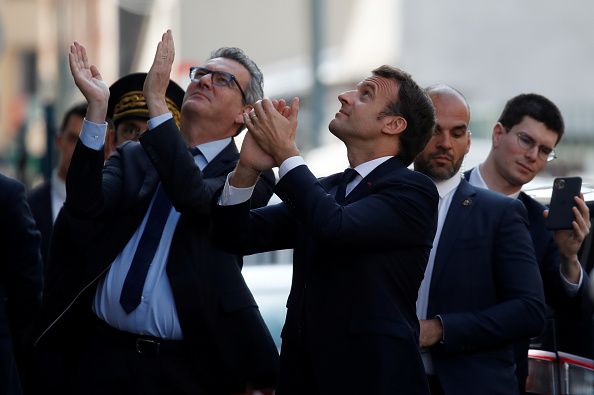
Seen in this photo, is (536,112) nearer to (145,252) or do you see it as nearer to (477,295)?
(477,295)

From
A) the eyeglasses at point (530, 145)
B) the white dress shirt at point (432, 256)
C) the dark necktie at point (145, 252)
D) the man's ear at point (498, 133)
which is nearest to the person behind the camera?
the dark necktie at point (145, 252)

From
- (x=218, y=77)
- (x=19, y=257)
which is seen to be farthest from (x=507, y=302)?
(x=19, y=257)

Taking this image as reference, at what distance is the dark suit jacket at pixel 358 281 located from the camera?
2.95 metres

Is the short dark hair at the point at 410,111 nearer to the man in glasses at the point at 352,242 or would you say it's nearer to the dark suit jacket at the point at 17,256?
the man in glasses at the point at 352,242

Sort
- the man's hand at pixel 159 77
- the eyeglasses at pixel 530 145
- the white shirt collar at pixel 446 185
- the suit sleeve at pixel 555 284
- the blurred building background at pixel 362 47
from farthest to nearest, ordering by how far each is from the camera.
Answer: the blurred building background at pixel 362 47, the eyeglasses at pixel 530 145, the suit sleeve at pixel 555 284, the white shirt collar at pixel 446 185, the man's hand at pixel 159 77

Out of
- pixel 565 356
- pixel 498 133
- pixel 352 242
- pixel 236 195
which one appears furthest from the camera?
pixel 498 133

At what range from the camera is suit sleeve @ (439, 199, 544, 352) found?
3.53 metres

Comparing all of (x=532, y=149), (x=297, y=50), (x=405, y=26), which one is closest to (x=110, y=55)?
(x=297, y=50)

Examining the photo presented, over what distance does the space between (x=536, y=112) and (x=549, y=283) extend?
0.90m

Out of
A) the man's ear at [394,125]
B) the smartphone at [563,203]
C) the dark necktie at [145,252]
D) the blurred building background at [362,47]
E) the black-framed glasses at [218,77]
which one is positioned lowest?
the blurred building background at [362,47]

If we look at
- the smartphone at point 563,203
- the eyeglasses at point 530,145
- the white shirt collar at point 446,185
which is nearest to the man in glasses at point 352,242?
the white shirt collar at point 446,185

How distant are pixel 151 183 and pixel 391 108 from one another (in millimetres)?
1041

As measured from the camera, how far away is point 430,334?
350 centimetres

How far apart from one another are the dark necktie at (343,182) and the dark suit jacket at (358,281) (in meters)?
0.08
